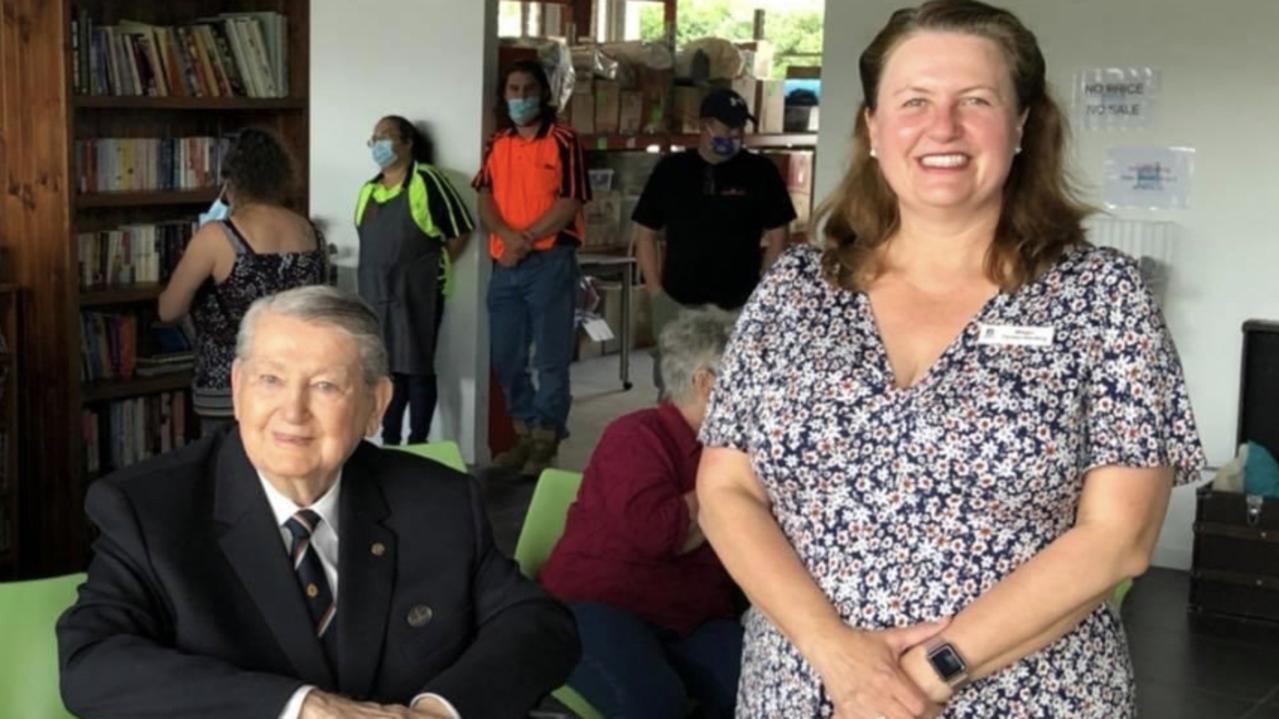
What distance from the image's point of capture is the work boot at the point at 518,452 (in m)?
7.48

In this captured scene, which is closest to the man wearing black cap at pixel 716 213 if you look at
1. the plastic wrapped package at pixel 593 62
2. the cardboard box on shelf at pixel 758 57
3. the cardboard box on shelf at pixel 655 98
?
the plastic wrapped package at pixel 593 62

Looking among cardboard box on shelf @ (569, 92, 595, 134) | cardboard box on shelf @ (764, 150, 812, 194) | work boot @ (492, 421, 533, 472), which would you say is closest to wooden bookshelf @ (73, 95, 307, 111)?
work boot @ (492, 421, 533, 472)

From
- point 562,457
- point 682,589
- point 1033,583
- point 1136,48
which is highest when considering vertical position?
point 1136,48

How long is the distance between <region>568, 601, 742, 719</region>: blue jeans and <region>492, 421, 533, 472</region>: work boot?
3.99 metres

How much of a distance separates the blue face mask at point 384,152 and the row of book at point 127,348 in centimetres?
133

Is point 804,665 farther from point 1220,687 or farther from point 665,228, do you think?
point 665,228

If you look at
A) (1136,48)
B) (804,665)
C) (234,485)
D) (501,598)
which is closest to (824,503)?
(804,665)

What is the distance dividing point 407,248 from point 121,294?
5.00 ft

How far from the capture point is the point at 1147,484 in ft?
6.65

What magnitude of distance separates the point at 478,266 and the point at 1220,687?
12.2 ft

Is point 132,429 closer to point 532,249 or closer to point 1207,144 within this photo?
point 532,249

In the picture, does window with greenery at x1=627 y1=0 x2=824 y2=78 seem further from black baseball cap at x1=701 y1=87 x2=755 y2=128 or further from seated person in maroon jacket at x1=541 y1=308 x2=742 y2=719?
seated person in maroon jacket at x1=541 y1=308 x2=742 y2=719

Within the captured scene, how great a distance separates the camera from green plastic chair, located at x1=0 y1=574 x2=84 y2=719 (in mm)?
2492

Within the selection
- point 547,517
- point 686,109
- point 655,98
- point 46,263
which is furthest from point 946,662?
point 686,109
